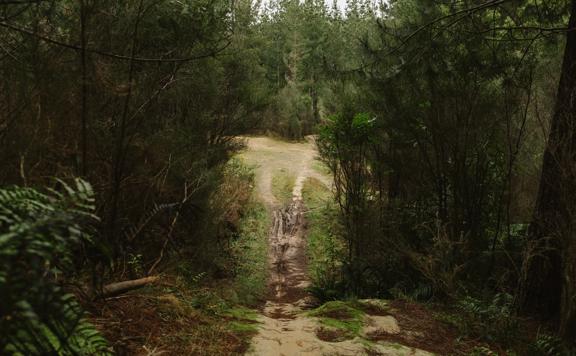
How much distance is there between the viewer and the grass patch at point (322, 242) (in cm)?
904

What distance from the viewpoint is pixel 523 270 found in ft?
16.8

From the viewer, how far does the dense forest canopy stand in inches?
156

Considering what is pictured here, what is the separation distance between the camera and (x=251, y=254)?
12.9 meters

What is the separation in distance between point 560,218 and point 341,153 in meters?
4.38

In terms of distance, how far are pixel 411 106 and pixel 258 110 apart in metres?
5.85

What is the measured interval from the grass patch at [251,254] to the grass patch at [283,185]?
1.47m

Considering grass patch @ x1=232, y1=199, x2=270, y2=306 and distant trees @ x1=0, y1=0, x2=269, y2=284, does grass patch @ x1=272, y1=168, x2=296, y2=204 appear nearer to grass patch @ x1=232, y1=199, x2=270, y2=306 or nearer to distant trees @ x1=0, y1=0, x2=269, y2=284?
grass patch @ x1=232, y1=199, x2=270, y2=306

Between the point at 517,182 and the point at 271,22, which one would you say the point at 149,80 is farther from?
the point at 271,22

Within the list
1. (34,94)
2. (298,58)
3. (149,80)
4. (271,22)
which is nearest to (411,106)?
(149,80)

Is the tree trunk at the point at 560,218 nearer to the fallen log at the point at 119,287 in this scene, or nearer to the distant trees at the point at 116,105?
the distant trees at the point at 116,105

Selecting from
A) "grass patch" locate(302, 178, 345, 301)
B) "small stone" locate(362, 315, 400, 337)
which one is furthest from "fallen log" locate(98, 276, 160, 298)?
"grass patch" locate(302, 178, 345, 301)

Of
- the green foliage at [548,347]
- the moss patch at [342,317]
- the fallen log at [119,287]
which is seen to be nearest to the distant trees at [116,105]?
the fallen log at [119,287]

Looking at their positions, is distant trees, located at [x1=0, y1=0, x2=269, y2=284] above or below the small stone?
above

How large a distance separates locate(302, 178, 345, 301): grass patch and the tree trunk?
12.6ft
